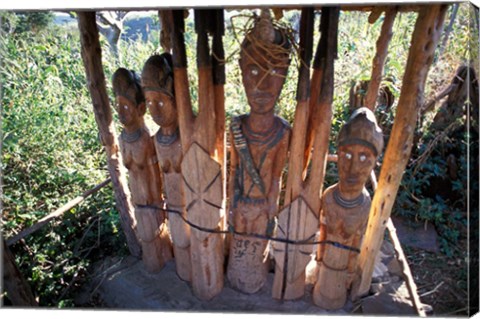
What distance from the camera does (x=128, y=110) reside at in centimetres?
200

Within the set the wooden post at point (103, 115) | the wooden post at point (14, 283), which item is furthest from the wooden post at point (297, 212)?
the wooden post at point (14, 283)

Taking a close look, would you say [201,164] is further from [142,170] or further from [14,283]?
[14,283]

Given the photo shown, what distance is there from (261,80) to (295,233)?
772 mm

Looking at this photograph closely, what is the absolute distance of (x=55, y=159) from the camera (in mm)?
3141

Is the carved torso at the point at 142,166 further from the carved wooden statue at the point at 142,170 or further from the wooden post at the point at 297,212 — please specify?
the wooden post at the point at 297,212

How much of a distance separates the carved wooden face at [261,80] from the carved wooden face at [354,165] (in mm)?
388

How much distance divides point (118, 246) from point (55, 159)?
1.07 meters

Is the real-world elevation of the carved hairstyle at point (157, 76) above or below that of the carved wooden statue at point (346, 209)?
above

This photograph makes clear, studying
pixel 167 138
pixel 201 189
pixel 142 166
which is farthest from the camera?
pixel 142 166

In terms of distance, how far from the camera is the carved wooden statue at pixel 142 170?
1.99 m

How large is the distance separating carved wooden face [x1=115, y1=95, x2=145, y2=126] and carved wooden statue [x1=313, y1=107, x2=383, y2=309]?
3.58 ft

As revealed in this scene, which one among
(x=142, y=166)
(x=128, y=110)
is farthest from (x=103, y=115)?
(x=142, y=166)

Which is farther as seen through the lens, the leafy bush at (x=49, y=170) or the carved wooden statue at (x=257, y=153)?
the leafy bush at (x=49, y=170)

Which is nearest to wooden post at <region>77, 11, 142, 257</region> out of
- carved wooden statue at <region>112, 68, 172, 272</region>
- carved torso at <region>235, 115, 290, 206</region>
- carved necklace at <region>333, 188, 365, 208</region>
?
carved wooden statue at <region>112, 68, 172, 272</region>
